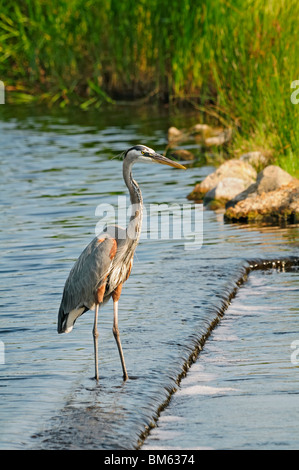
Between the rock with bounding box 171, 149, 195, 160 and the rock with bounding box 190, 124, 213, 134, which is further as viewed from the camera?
the rock with bounding box 190, 124, 213, 134

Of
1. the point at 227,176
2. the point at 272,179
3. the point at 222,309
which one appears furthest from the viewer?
the point at 227,176

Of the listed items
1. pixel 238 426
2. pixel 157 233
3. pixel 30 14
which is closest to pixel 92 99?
pixel 30 14

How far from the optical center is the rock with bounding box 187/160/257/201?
10.8 m

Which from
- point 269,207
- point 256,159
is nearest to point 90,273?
point 269,207

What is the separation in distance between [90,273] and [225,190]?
5.56 meters

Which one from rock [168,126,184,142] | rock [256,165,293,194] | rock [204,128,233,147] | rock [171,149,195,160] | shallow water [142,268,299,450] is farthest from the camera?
rock [168,126,184,142]

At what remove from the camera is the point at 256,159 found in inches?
441

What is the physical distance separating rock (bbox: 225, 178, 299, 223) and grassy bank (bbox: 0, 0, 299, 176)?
768mm

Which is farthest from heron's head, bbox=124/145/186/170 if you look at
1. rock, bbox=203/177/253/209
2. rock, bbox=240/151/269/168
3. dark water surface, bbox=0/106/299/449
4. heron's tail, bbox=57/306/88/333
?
rock, bbox=240/151/269/168

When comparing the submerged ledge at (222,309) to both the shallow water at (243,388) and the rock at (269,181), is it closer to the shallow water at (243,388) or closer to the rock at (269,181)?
the shallow water at (243,388)

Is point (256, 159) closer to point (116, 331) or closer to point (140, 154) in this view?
point (140, 154)

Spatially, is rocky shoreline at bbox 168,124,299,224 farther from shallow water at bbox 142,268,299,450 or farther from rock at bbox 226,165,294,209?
shallow water at bbox 142,268,299,450

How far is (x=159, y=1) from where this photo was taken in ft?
57.6

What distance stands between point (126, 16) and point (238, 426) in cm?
1509
